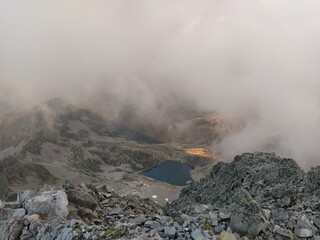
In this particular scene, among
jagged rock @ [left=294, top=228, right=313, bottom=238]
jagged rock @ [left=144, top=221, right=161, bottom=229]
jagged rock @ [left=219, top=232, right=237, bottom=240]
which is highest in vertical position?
jagged rock @ [left=294, top=228, right=313, bottom=238]

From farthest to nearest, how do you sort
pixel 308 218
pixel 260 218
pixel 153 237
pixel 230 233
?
pixel 308 218
pixel 260 218
pixel 230 233
pixel 153 237

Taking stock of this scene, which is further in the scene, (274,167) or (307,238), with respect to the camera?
(274,167)

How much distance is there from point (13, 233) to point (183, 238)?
16158 millimetres

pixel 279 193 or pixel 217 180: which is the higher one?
pixel 217 180

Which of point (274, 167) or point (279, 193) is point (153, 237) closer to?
point (279, 193)

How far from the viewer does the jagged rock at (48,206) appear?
4088 centimetres

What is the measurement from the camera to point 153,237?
34750 millimetres

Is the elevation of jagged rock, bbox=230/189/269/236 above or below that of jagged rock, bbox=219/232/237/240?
above

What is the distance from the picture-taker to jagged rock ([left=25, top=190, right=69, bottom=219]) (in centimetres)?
4088

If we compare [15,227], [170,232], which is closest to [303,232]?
[170,232]

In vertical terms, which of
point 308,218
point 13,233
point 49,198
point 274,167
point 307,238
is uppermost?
point 274,167

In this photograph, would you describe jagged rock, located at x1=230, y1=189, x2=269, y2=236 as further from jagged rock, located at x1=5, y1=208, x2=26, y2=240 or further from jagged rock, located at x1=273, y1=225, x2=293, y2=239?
jagged rock, located at x1=5, y1=208, x2=26, y2=240

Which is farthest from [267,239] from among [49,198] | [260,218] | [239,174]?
[239,174]

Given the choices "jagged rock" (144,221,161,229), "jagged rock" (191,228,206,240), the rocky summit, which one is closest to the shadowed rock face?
the rocky summit
